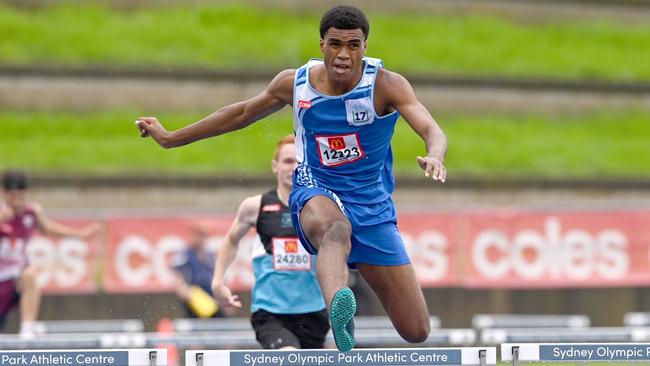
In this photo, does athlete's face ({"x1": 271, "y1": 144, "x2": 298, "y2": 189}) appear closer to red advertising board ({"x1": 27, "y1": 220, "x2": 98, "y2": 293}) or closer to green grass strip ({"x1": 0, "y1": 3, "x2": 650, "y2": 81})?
red advertising board ({"x1": 27, "y1": 220, "x2": 98, "y2": 293})

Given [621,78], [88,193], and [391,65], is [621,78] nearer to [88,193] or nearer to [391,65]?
[391,65]

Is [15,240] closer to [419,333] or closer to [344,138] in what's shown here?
[419,333]

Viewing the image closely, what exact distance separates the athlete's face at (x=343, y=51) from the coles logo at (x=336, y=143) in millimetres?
365

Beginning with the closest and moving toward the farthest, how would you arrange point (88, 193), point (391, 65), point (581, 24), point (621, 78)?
point (88, 193) < point (391, 65) < point (621, 78) < point (581, 24)

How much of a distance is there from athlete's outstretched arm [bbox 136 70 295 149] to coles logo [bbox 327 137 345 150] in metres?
0.42

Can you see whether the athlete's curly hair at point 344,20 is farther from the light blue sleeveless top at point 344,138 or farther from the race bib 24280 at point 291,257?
the race bib 24280 at point 291,257

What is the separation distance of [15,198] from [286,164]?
20.4 ft

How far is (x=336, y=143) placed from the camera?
26.8 feet

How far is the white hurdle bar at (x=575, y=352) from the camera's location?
8109mm

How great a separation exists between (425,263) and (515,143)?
763cm

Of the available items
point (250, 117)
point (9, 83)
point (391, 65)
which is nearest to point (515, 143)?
point (391, 65)

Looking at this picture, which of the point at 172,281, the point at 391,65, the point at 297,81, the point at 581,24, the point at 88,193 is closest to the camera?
the point at 297,81

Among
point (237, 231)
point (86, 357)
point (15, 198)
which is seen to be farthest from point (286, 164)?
point (15, 198)

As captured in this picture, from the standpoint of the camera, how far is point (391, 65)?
88.4 ft
